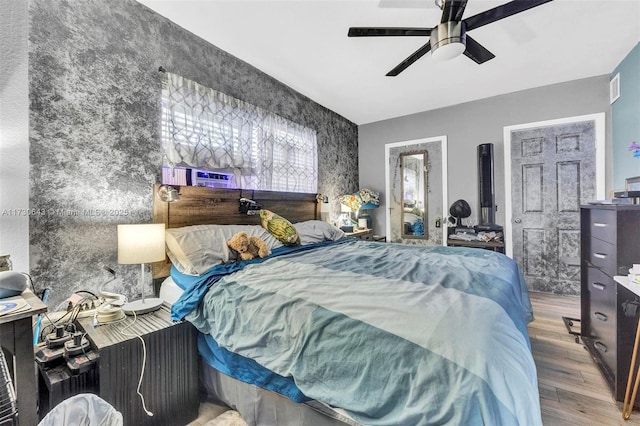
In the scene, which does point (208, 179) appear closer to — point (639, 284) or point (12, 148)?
point (12, 148)

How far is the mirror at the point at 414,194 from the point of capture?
4.45 metres

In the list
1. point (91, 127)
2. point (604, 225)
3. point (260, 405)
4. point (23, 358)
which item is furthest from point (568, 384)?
point (91, 127)

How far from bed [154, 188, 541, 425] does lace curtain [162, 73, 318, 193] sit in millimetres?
804

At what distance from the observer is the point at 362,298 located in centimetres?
120

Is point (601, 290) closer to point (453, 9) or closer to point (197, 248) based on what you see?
point (453, 9)

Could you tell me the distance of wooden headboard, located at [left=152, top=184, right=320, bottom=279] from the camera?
2105 mm

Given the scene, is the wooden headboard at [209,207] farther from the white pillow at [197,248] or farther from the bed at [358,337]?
the bed at [358,337]

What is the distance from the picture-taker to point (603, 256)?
1885 mm

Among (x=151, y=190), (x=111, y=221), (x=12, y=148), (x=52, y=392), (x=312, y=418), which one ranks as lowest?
(x=312, y=418)

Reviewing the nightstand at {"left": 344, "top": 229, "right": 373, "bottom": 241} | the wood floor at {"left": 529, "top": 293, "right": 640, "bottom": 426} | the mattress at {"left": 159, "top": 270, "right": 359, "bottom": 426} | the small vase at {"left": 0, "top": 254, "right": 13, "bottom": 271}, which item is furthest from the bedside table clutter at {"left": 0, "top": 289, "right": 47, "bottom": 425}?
the nightstand at {"left": 344, "top": 229, "right": 373, "bottom": 241}

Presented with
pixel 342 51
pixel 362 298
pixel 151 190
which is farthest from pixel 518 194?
pixel 151 190

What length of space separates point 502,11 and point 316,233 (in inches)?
87.5

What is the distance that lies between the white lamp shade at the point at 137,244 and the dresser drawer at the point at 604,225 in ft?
9.37

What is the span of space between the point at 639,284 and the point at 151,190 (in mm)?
3035
